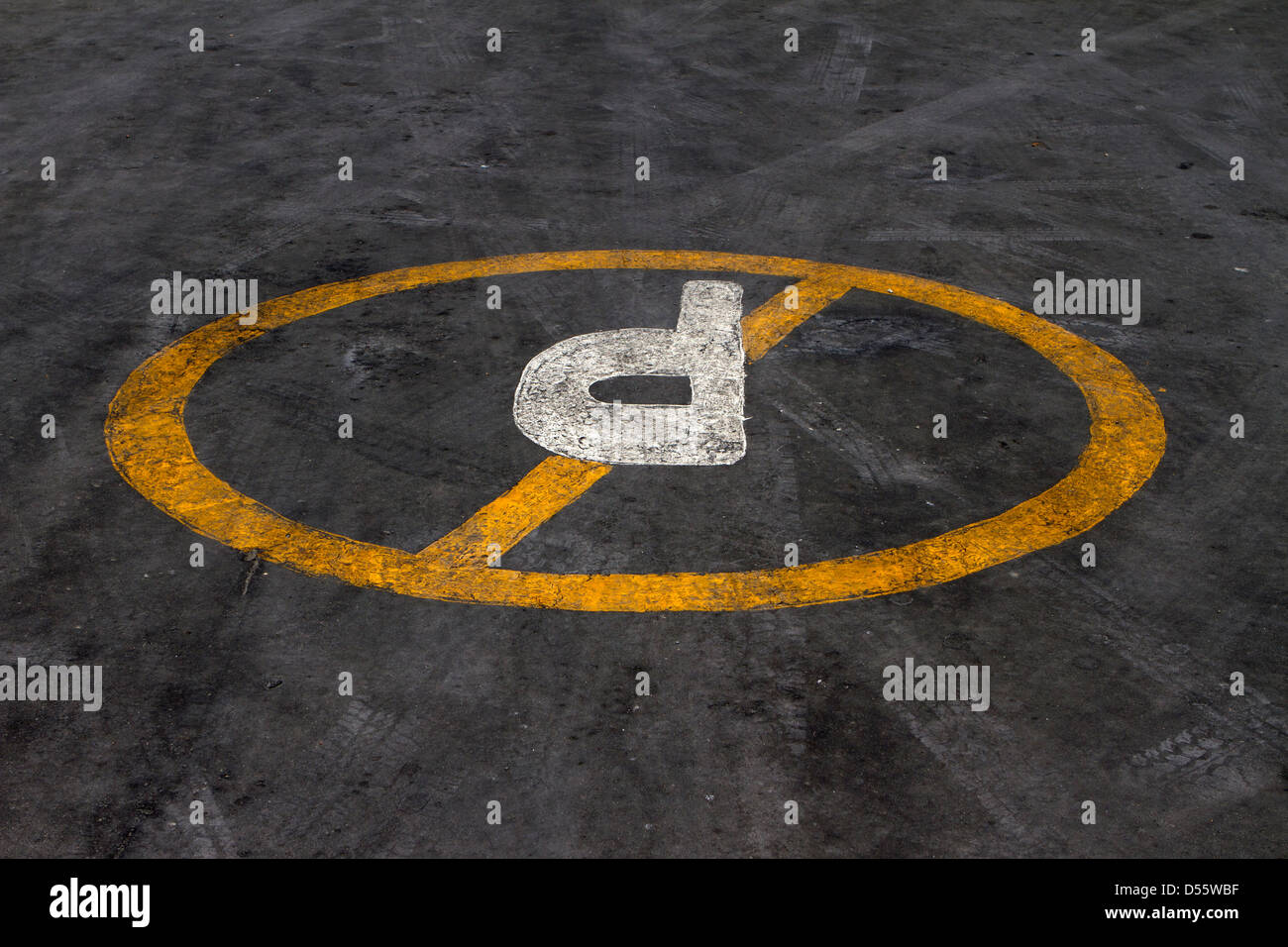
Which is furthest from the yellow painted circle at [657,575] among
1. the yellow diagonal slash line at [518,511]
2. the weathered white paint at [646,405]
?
the weathered white paint at [646,405]

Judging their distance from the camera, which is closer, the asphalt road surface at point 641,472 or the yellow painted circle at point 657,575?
the asphalt road surface at point 641,472

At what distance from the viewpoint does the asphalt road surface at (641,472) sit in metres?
4.22

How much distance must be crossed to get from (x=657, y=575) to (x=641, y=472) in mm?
845

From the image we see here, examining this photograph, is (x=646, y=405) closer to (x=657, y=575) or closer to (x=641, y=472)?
(x=641, y=472)

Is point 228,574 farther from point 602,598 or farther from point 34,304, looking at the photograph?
Answer: point 34,304

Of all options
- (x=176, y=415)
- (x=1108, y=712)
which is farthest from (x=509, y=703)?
(x=176, y=415)

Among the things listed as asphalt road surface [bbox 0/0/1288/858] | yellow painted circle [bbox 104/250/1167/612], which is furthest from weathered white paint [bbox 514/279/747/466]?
yellow painted circle [bbox 104/250/1167/612]

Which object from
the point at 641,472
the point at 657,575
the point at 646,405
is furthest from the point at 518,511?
the point at 646,405

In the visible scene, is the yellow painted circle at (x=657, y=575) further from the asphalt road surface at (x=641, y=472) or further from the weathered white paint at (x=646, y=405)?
the weathered white paint at (x=646, y=405)

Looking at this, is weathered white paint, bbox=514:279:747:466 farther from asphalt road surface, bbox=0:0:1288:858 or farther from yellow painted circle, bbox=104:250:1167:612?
yellow painted circle, bbox=104:250:1167:612

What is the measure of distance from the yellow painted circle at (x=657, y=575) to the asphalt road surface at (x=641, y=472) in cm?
9

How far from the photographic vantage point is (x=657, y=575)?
530cm

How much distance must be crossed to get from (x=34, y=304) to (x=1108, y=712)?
20.9 feet

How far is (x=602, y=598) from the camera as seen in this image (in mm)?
5156
